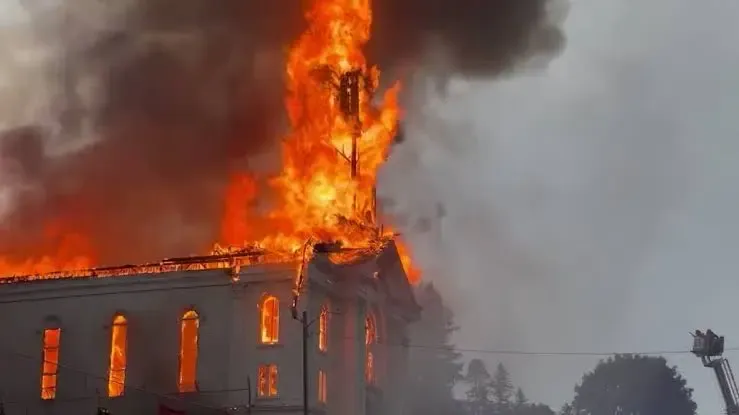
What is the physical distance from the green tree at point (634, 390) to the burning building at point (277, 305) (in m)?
49.5

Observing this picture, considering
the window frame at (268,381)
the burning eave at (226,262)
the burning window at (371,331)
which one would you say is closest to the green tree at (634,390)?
the burning window at (371,331)

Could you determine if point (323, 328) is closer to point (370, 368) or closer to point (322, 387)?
point (322, 387)

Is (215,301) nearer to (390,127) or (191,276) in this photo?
(191,276)

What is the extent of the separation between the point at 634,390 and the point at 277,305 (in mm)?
62839

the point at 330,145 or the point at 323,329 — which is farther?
the point at 330,145

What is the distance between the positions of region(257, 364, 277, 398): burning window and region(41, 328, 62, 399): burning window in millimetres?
10339

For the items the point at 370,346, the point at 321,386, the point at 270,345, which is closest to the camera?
the point at 270,345

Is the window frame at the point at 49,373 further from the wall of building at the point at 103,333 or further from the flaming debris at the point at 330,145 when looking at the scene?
the flaming debris at the point at 330,145

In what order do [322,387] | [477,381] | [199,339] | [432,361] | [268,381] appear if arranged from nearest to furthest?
[268,381] < [322,387] < [199,339] < [432,361] < [477,381]

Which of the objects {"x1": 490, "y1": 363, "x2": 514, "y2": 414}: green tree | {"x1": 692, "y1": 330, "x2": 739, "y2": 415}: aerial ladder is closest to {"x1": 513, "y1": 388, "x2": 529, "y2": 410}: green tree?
{"x1": 490, "y1": 363, "x2": 514, "y2": 414}: green tree

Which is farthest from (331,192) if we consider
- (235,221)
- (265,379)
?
(235,221)

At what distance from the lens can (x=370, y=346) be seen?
4647cm

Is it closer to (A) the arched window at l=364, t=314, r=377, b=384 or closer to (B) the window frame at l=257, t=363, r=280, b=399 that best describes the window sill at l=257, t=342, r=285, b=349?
(B) the window frame at l=257, t=363, r=280, b=399

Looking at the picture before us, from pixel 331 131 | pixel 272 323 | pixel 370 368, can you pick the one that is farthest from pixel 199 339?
pixel 331 131
